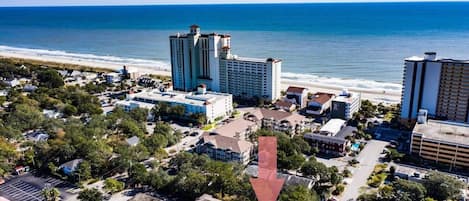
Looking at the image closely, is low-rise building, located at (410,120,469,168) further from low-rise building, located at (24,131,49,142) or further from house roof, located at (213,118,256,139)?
low-rise building, located at (24,131,49,142)

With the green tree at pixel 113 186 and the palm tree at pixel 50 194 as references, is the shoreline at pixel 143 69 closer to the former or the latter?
the green tree at pixel 113 186

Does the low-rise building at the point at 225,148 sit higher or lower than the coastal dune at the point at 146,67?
lower

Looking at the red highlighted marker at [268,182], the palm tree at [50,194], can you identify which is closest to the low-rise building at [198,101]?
the palm tree at [50,194]

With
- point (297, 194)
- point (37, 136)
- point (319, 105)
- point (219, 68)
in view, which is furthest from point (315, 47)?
point (297, 194)

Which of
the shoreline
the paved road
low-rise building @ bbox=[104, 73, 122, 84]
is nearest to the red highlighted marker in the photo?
the paved road

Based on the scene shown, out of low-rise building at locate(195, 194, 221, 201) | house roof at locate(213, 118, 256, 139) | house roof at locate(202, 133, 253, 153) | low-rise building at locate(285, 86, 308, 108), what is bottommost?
low-rise building at locate(195, 194, 221, 201)

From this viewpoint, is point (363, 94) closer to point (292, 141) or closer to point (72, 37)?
point (292, 141)

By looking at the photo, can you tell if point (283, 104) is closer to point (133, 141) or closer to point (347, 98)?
point (347, 98)
